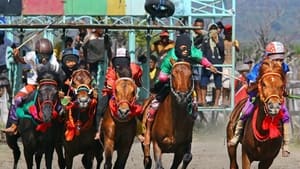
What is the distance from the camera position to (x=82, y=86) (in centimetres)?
1518

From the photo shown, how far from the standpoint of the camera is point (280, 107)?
13.3m

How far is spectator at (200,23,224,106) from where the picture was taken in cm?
2341

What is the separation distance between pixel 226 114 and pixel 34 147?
10.9m

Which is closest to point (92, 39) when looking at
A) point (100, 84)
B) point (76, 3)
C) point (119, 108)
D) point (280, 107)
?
point (100, 84)

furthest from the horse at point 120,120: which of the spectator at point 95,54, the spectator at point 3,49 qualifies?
the spectator at point 3,49

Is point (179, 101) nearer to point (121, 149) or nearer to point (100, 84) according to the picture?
point (121, 149)

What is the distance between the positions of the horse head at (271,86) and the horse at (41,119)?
11.5 feet

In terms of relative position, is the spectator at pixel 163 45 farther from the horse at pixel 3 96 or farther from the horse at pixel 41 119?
the horse at pixel 41 119

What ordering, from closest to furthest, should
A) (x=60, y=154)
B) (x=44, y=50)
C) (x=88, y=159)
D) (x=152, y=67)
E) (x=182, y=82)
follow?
(x=182, y=82) < (x=44, y=50) < (x=88, y=159) < (x=60, y=154) < (x=152, y=67)

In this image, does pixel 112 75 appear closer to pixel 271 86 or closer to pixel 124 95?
pixel 124 95

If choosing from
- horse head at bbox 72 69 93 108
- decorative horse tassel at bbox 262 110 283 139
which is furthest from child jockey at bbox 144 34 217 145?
decorative horse tassel at bbox 262 110 283 139

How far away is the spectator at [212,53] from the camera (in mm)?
23406

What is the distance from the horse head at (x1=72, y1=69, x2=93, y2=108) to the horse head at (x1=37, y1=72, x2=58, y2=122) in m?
0.32

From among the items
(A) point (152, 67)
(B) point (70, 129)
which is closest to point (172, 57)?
(B) point (70, 129)
